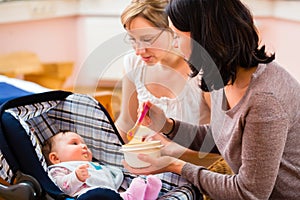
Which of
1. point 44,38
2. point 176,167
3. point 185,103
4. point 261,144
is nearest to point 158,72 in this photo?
point 185,103

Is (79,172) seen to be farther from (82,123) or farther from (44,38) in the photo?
(44,38)

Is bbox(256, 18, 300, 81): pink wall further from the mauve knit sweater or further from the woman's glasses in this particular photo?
the mauve knit sweater

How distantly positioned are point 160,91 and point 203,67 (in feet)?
1.47

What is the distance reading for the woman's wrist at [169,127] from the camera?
1.63 meters

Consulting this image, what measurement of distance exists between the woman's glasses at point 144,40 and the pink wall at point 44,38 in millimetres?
1764

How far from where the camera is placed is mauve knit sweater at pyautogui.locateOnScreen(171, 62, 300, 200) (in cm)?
130

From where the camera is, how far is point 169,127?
1.64 m

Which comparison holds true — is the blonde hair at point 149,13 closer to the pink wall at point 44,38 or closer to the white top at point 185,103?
the white top at point 185,103

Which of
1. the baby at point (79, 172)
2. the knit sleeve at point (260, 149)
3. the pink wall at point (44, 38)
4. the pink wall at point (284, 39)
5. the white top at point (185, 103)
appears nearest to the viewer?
the knit sleeve at point (260, 149)

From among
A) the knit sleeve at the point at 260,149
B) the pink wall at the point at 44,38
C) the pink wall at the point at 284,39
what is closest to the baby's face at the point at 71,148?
the knit sleeve at the point at 260,149

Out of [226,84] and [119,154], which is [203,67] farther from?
[119,154]

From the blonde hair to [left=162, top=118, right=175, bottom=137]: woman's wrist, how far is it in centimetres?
29

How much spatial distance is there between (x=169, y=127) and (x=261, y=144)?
15.4 inches

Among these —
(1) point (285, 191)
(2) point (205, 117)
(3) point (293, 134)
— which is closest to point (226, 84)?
(3) point (293, 134)
